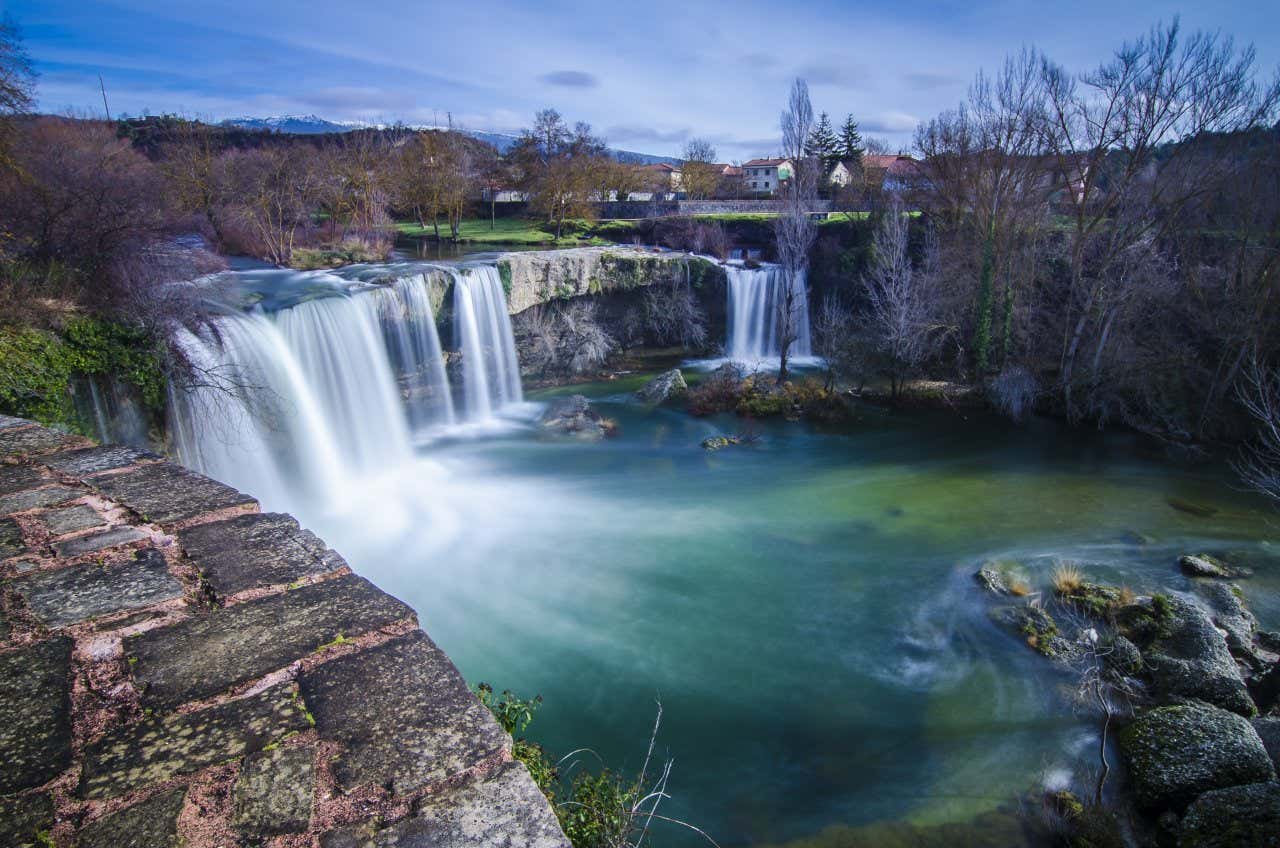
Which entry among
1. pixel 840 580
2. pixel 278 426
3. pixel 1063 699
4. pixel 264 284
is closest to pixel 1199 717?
pixel 1063 699

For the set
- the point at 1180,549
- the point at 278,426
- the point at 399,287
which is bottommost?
the point at 1180,549

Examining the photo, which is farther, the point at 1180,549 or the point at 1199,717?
the point at 1180,549

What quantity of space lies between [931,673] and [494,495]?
28.6 feet

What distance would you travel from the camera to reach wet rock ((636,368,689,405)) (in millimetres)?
20359

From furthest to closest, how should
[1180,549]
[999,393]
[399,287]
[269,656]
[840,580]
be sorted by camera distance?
[999,393]
[399,287]
[1180,549]
[840,580]
[269,656]

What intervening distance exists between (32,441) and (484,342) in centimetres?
1615

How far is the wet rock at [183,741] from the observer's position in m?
1.66

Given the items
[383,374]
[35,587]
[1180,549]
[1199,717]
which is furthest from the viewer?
[383,374]

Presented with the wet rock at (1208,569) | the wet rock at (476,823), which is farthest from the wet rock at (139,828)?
the wet rock at (1208,569)

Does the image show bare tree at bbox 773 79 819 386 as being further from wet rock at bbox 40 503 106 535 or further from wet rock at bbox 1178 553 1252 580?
wet rock at bbox 40 503 106 535

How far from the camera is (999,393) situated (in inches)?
740

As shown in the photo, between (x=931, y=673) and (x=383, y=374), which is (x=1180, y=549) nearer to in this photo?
(x=931, y=673)

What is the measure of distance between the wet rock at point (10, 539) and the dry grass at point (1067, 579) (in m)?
11.5

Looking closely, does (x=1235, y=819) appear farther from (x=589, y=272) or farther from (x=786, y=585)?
(x=589, y=272)
